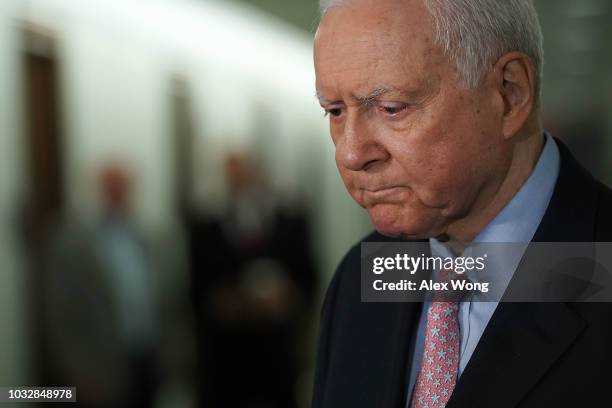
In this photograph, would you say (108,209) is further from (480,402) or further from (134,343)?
(480,402)

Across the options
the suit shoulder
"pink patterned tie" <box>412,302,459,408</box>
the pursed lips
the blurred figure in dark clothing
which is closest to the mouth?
the pursed lips

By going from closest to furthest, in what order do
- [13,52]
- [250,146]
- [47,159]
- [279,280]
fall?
[13,52]
[47,159]
[279,280]
[250,146]

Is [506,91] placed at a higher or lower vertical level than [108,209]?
lower

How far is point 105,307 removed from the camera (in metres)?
4.81

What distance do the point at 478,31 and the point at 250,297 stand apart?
14.9 feet

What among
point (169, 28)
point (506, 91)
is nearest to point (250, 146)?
point (169, 28)

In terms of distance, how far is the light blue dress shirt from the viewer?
1.32 meters

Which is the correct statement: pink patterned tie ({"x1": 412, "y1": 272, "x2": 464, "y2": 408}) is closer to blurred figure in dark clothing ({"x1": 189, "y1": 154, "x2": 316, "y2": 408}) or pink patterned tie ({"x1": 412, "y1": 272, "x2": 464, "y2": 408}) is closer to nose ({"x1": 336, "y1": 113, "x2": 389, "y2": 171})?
nose ({"x1": 336, "y1": 113, "x2": 389, "y2": 171})

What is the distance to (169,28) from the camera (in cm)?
621

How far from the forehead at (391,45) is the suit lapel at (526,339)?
0.34 m

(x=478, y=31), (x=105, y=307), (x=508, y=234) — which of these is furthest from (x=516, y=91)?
(x=105, y=307)

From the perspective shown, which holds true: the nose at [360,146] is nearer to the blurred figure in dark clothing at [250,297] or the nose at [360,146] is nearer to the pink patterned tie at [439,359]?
Answer: the pink patterned tie at [439,359]

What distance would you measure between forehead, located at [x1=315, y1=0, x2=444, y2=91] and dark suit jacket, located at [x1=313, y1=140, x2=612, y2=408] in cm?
34

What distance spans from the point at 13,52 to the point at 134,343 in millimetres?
2030
